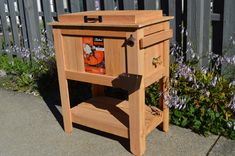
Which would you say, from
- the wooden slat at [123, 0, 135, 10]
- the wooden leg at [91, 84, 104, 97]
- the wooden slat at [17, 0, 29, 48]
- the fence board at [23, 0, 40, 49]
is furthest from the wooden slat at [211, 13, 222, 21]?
the wooden slat at [17, 0, 29, 48]

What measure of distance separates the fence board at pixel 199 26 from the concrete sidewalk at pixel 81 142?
2.80 ft

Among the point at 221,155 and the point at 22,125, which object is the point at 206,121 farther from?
the point at 22,125

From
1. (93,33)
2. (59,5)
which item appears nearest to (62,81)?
(93,33)

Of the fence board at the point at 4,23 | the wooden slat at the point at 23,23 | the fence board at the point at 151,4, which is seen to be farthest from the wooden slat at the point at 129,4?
the fence board at the point at 4,23

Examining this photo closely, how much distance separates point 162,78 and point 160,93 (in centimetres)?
17

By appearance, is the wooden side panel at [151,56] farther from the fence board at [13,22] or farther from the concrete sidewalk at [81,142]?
the fence board at [13,22]

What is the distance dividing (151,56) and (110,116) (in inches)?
29.8

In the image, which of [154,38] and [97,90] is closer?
[154,38]

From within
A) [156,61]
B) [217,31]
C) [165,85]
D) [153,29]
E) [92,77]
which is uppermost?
[153,29]

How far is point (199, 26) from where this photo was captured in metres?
3.49

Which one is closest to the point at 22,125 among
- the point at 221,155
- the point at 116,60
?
the point at 116,60

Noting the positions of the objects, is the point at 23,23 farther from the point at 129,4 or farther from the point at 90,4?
the point at 129,4

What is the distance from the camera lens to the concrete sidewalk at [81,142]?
3.14 m

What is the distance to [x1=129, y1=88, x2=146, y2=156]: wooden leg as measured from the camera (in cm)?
286
